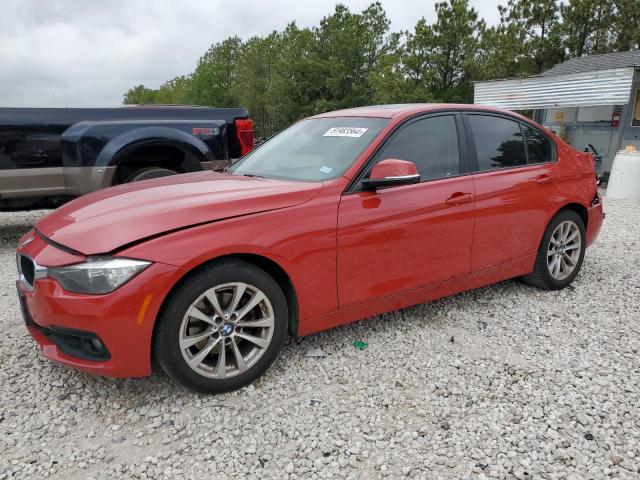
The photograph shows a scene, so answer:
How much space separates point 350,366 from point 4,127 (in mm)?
4795

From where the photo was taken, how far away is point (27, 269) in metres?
2.76

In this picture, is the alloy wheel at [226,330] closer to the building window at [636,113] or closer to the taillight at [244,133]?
the taillight at [244,133]

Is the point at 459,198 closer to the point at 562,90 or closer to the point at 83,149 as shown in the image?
the point at 83,149

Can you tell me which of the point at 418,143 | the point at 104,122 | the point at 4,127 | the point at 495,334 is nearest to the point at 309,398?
the point at 495,334

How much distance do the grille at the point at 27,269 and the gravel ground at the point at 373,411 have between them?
2.13 ft

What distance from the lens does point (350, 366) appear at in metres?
3.10

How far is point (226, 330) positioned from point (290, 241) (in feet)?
1.98

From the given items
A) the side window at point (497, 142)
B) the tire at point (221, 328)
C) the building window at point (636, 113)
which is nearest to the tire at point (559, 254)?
the side window at point (497, 142)

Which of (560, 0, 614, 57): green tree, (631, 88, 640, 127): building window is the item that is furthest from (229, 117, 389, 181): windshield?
(560, 0, 614, 57): green tree

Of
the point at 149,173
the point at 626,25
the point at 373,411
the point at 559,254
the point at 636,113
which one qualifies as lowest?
the point at 373,411

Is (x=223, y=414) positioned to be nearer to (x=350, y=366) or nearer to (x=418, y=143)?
(x=350, y=366)

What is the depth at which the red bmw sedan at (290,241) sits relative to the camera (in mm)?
2445

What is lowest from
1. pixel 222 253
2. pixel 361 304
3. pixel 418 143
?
pixel 361 304

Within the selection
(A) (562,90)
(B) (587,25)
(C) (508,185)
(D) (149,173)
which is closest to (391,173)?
(C) (508,185)
